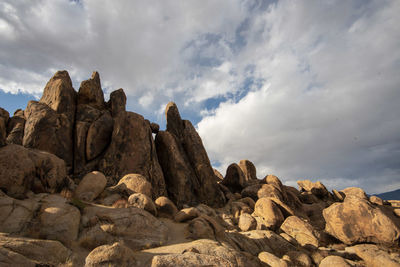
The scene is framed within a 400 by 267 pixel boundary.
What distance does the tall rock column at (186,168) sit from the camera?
26.8 metres

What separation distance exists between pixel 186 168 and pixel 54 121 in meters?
16.5

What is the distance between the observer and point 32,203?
1168 centimetres

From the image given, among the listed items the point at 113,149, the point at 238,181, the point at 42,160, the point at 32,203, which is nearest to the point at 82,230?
the point at 32,203

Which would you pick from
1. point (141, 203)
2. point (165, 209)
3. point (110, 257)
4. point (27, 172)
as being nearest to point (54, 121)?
point (27, 172)

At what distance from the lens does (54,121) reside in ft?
77.5

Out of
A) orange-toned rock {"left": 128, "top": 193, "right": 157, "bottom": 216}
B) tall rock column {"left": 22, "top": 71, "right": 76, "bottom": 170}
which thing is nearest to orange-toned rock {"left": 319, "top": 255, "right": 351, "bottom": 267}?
orange-toned rock {"left": 128, "top": 193, "right": 157, "bottom": 216}

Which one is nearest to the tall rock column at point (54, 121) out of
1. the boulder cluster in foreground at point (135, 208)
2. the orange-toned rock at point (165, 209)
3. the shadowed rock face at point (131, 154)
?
the boulder cluster in foreground at point (135, 208)

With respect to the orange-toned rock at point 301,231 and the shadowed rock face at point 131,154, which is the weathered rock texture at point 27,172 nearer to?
the shadowed rock face at point 131,154

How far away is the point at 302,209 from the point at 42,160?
3265 cm

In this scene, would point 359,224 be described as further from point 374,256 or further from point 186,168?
point 186,168

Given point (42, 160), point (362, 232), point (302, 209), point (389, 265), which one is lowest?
point (389, 265)

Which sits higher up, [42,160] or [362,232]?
[42,160]

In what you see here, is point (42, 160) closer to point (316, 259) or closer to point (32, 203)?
point (32, 203)

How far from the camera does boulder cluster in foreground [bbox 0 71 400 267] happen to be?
10148 millimetres
